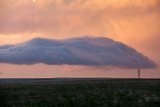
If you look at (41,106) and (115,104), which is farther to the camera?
(115,104)

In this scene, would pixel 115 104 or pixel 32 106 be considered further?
pixel 115 104

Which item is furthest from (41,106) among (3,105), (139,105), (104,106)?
(139,105)

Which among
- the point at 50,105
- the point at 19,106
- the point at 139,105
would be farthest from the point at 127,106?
the point at 19,106

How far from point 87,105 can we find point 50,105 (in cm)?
374

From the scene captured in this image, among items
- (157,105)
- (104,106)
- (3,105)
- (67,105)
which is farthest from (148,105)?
(3,105)

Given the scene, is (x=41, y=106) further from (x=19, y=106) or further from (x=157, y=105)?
(x=157, y=105)

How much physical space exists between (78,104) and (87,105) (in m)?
1.01

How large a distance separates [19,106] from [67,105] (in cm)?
495

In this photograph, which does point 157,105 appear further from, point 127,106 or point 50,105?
point 50,105

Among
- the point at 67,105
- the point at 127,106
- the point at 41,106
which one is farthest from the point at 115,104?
the point at 41,106

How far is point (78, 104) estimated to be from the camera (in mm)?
42062

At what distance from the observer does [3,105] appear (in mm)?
40031

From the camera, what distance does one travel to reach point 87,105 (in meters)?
41.6

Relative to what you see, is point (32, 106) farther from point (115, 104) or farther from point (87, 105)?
point (115, 104)
